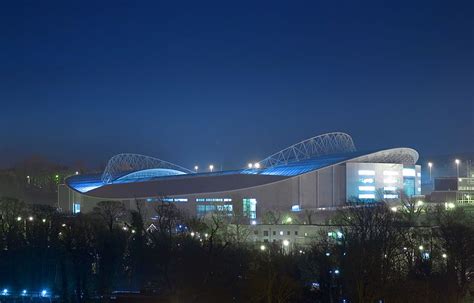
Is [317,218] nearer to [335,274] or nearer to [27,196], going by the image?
[335,274]

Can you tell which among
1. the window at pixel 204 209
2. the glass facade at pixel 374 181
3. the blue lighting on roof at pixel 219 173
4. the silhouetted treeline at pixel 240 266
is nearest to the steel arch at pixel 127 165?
the blue lighting on roof at pixel 219 173

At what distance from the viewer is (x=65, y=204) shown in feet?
190

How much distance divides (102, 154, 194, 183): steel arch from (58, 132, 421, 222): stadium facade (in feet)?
7.82

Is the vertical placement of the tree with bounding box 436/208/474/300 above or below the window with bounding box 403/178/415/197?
below

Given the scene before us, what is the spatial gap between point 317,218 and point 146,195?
1410 cm

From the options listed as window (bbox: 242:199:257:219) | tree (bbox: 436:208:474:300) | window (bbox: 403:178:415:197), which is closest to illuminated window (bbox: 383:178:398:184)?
window (bbox: 403:178:415:197)

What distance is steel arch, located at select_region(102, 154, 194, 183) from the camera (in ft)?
189

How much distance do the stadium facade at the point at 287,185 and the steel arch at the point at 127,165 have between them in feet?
7.82

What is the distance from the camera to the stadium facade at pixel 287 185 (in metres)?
47.3

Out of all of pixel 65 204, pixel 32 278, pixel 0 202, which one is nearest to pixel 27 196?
pixel 65 204

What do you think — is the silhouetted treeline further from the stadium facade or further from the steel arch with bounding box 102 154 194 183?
the steel arch with bounding box 102 154 194 183

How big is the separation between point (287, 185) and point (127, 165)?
58.3 ft

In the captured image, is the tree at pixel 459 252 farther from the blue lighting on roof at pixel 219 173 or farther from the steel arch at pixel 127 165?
the steel arch at pixel 127 165

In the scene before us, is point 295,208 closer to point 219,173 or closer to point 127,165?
point 219,173
